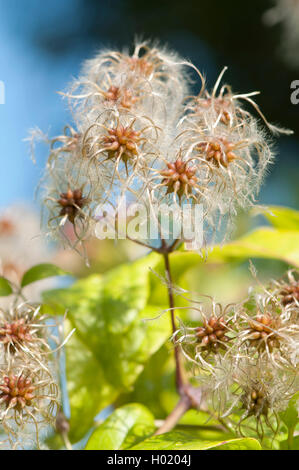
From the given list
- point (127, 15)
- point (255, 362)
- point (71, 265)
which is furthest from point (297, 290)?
point (127, 15)

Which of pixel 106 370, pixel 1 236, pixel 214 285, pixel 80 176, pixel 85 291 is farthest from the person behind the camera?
pixel 1 236

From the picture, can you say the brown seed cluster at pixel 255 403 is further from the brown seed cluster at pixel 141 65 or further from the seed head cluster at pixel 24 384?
the brown seed cluster at pixel 141 65

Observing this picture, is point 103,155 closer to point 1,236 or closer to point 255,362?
point 255,362

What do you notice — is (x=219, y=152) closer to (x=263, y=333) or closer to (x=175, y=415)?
(x=263, y=333)

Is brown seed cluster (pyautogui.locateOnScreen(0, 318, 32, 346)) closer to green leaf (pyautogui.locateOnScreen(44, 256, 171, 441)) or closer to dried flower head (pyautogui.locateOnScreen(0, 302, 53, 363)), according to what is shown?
dried flower head (pyautogui.locateOnScreen(0, 302, 53, 363))

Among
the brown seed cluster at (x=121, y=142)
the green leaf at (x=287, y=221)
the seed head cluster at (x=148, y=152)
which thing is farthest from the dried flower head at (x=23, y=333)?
the green leaf at (x=287, y=221)

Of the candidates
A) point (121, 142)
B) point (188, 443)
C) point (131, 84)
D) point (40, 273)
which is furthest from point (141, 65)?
point (188, 443)
